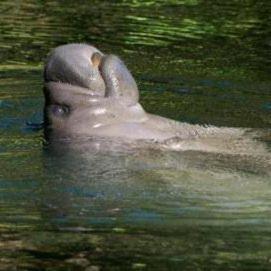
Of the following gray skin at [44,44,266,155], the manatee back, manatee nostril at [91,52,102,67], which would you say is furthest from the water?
manatee nostril at [91,52,102,67]

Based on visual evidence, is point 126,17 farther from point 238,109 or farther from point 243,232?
point 243,232

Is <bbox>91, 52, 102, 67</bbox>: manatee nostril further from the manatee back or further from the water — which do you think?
the water

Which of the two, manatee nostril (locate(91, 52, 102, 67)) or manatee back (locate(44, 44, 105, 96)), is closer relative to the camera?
manatee back (locate(44, 44, 105, 96))

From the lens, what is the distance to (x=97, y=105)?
6016 mm

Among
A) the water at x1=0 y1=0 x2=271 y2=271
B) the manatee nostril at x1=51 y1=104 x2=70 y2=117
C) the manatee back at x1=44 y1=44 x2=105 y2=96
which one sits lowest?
the water at x1=0 y1=0 x2=271 y2=271

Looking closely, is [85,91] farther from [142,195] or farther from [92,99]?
[142,195]

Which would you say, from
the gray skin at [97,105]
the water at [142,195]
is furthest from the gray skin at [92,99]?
the water at [142,195]

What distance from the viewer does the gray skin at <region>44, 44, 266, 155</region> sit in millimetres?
5949

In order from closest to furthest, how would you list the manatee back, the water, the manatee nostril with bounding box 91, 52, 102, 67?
1. the water
2. the manatee back
3. the manatee nostril with bounding box 91, 52, 102, 67

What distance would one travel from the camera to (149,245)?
194 inches

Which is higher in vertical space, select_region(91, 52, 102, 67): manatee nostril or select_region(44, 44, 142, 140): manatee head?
select_region(91, 52, 102, 67): manatee nostril

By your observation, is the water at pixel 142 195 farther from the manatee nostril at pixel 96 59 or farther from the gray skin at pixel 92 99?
the manatee nostril at pixel 96 59

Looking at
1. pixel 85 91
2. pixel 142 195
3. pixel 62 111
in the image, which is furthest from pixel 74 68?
pixel 142 195

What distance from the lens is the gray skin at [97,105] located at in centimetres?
595
